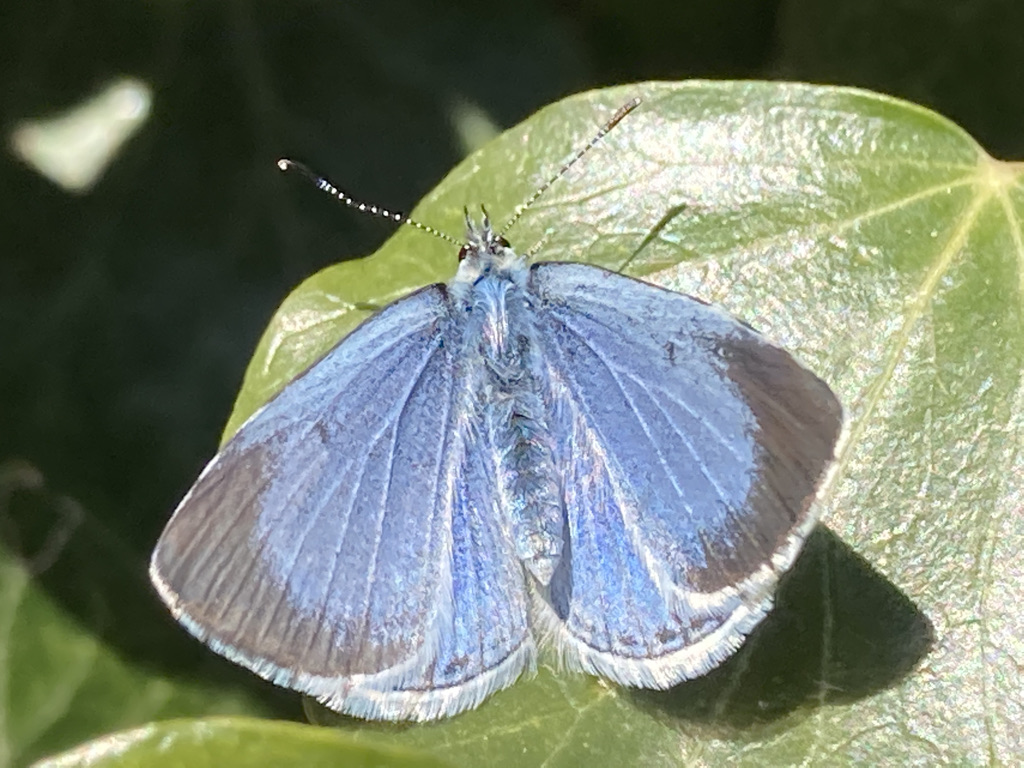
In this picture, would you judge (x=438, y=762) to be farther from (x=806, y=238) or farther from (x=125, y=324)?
(x=125, y=324)

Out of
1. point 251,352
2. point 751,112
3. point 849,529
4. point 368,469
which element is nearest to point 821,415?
point 849,529

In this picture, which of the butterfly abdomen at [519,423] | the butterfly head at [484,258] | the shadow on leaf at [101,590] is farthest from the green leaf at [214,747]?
the shadow on leaf at [101,590]

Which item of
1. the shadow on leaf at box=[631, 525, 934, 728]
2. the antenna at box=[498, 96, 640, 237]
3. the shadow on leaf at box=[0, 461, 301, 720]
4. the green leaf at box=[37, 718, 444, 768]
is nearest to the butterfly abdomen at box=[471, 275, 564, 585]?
the antenna at box=[498, 96, 640, 237]

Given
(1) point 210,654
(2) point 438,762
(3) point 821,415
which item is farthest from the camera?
(1) point 210,654

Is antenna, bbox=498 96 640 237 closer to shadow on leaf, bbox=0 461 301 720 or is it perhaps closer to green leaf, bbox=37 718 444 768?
green leaf, bbox=37 718 444 768

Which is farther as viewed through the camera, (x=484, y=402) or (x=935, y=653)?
(x=484, y=402)

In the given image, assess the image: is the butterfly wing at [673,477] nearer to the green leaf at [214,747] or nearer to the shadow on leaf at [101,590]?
the green leaf at [214,747]

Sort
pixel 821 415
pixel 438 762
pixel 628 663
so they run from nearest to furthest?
pixel 438 762
pixel 821 415
pixel 628 663

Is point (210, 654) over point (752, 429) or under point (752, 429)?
under
